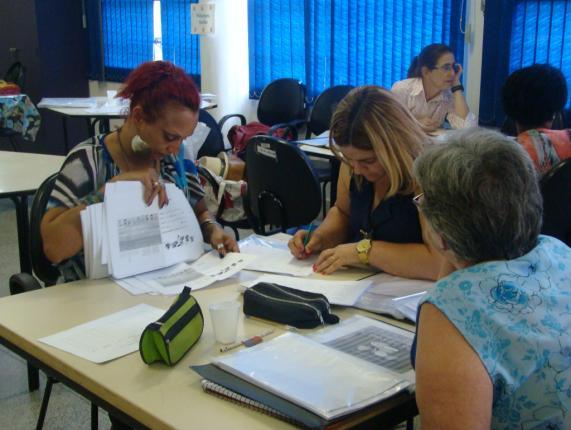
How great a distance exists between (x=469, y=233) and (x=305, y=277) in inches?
33.4

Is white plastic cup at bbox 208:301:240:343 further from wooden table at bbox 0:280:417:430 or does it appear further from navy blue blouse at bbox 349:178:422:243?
navy blue blouse at bbox 349:178:422:243

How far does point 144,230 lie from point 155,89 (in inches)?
15.5

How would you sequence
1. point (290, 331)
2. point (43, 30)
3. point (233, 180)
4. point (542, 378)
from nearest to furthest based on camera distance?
point (542, 378), point (290, 331), point (233, 180), point (43, 30)

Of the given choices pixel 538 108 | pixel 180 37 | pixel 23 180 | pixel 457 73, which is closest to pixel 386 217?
pixel 538 108

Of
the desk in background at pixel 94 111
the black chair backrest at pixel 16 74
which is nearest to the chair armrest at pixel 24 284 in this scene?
the desk in background at pixel 94 111

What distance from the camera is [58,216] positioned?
6.15 ft


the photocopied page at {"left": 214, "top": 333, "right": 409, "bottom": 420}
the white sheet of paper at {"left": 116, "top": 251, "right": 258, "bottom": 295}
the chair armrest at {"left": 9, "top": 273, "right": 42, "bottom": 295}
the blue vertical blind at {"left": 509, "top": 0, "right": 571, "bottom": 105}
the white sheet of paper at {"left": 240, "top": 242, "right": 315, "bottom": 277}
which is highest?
the blue vertical blind at {"left": 509, "top": 0, "right": 571, "bottom": 105}

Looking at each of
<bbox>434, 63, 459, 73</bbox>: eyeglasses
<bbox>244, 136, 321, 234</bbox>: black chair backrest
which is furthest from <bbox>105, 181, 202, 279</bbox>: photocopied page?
<bbox>434, 63, 459, 73</bbox>: eyeglasses

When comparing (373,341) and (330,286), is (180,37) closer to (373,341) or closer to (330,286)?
(330,286)

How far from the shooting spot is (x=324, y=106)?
5.37m

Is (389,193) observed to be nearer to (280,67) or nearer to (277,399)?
(277,399)

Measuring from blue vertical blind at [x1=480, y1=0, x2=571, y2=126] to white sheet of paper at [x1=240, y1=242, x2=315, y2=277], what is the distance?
269cm

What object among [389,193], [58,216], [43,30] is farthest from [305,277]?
[43,30]

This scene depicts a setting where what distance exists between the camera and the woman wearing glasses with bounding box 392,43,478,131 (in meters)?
4.58
